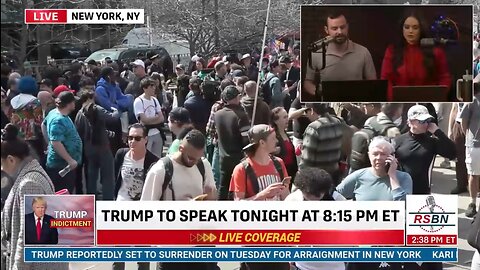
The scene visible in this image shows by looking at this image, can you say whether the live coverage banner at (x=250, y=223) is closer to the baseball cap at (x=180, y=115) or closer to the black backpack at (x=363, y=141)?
the black backpack at (x=363, y=141)

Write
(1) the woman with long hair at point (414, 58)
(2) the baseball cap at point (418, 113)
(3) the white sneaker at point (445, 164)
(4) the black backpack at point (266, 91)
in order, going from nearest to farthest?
(1) the woman with long hair at point (414, 58) → (2) the baseball cap at point (418, 113) → (4) the black backpack at point (266, 91) → (3) the white sneaker at point (445, 164)

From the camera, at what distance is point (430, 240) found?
12.2ft

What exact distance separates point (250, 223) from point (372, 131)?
637 mm

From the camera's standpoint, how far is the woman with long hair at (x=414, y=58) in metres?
3.54

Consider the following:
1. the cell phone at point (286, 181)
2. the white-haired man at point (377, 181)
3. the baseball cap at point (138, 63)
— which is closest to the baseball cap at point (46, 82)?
the baseball cap at point (138, 63)

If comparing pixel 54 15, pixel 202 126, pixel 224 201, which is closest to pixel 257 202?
pixel 224 201

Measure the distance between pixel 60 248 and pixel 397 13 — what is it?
67.2 inches

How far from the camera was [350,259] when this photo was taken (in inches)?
147

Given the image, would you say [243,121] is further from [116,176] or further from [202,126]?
[116,176]

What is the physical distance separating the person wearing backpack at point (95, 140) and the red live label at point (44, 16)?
1.10 feet

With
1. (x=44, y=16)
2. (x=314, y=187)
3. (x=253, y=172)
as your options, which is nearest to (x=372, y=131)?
(x=314, y=187)

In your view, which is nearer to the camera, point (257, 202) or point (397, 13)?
point (397, 13)

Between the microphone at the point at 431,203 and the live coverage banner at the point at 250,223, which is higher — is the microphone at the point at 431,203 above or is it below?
above

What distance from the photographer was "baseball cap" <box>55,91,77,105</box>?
12.3ft
